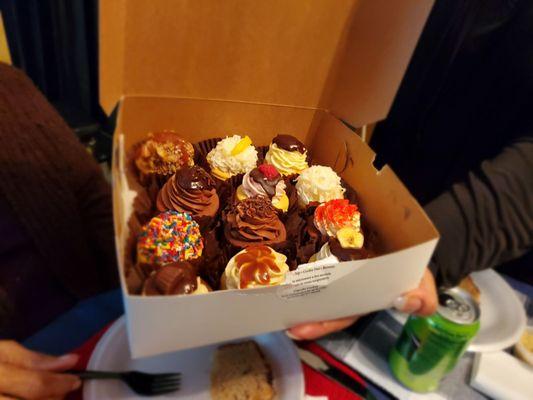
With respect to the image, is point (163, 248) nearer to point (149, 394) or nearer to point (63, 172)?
point (149, 394)

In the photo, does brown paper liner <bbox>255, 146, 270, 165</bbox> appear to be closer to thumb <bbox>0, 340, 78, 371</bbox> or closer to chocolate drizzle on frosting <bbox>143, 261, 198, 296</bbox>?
chocolate drizzle on frosting <bbox>143, 261, 198, 296</bbox>

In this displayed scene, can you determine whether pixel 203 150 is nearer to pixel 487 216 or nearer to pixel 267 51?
pixel 267 51

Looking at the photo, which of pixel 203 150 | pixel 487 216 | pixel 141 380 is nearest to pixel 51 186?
pixel 203 150

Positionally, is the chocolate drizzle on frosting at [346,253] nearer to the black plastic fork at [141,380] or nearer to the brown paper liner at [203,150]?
the brown paper liner at [203,150]

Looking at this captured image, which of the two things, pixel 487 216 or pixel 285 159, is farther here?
pixel 487 216

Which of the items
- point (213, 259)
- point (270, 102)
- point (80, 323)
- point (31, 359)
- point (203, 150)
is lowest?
point (80, 323)

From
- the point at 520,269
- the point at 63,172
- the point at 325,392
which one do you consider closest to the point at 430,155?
the point at 520,269

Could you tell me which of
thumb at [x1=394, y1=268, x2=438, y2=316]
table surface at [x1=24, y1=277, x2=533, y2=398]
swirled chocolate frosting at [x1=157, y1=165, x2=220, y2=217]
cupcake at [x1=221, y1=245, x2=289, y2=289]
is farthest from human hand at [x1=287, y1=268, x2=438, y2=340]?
table surface at [x1=24, y1=277, x2=533, y2=398]
